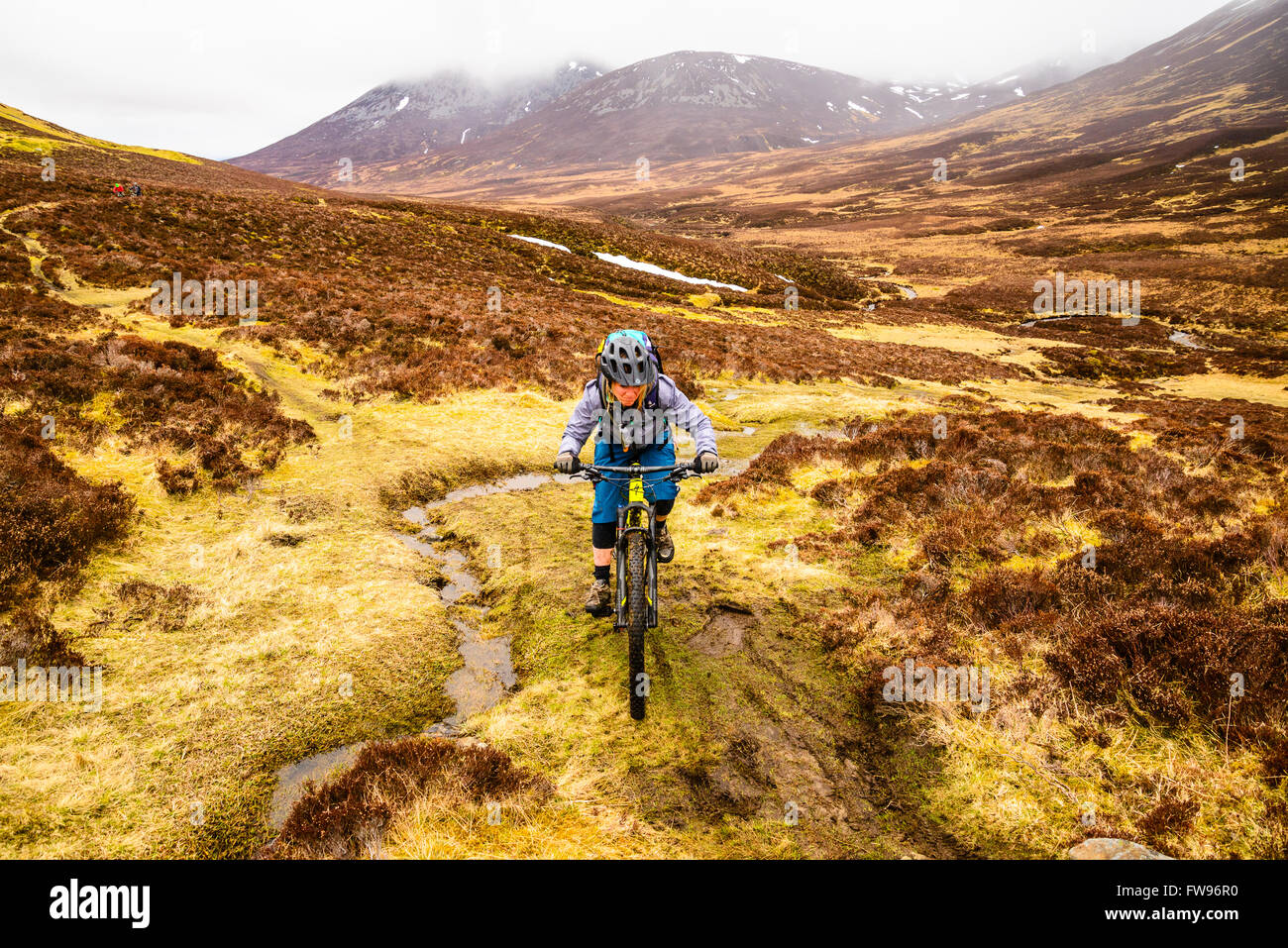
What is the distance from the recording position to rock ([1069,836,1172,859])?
3.44m

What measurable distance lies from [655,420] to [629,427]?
31 centimetres

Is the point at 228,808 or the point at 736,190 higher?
the point at 736,190

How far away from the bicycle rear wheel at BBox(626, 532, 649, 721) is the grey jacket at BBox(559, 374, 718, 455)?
1.27 meters

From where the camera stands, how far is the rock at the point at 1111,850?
3.44 m

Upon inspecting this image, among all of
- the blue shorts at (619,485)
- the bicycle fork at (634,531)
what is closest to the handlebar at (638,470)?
the bicycle fork at (634,531)

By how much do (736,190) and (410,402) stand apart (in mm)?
202256

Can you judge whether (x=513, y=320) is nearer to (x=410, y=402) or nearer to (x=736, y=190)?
(x=410, y=402)

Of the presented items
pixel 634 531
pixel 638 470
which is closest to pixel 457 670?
pixel 634 531

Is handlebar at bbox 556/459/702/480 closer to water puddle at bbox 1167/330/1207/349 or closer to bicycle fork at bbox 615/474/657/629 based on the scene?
bicycle fork at bbox 615/474/657/629

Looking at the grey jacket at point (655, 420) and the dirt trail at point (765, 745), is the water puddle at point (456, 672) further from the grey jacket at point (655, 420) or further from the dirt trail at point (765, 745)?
the grey jacket at point (655, 420)

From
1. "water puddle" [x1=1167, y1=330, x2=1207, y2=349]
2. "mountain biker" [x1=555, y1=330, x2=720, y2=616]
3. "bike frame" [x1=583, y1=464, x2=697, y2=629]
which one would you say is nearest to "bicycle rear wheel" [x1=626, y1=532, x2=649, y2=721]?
"bike frame" [x1=583, y1=464, x2=697, y2=629]

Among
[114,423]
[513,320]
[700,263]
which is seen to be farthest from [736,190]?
[114,423]

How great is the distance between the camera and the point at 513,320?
23.5m

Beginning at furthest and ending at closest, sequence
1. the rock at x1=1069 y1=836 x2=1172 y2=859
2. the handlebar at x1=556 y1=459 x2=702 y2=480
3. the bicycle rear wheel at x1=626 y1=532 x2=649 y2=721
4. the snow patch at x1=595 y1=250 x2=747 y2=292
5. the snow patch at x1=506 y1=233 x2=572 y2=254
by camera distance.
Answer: the snow patch at x1=506 y1=233 x2=572 y2=254 < the snow patch at x1=595 y1=250 x2=747 y2=292 < the handlebar at x1=556 y1=459 x2=702 y2=480 < the bicycle rear wheel at x1=626 y1=532 x2=649 y2=721 < the rock at x1=1069 y1=836 x2=1172 y2=859
